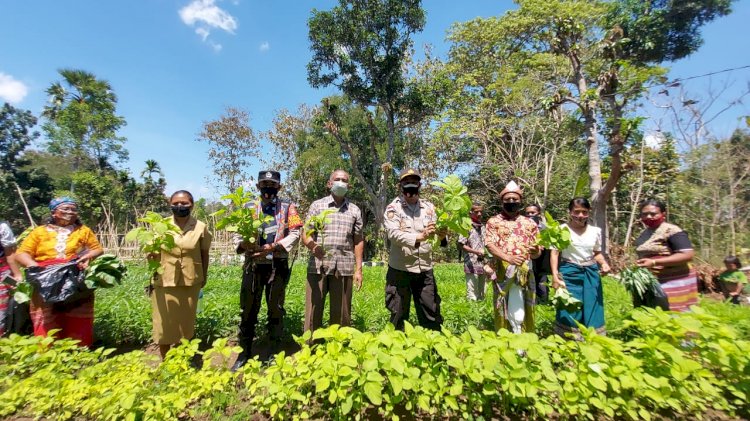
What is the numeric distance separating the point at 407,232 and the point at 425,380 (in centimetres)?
158

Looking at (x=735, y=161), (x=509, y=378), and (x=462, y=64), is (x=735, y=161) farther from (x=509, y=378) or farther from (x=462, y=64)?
(x=509, y=378)

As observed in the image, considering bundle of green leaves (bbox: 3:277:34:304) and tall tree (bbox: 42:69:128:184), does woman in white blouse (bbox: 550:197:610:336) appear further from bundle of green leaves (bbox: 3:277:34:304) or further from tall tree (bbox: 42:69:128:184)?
tall tree (bbox: 42:69:128:184)

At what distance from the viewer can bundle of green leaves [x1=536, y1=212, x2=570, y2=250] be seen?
3.05 m

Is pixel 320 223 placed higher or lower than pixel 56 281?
higher

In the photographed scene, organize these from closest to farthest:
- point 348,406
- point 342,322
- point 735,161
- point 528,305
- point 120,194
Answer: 1. point 348,406
2. point 528,305
3. point 342,322
4. point 735,161
5. point 120,194

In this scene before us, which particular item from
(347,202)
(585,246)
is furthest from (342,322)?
(585,246)

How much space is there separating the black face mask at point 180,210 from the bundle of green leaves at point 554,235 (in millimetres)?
3499

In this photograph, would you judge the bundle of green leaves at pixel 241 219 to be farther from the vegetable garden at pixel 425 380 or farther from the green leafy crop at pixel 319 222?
the vegetable garden at pixel 425 380

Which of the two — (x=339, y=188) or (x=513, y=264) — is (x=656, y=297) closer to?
(x=513, y=264)

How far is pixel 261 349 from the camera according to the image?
4.28m

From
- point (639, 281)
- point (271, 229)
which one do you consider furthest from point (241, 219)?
point (639, 281)

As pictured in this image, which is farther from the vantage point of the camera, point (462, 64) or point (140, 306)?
point (462, 64)

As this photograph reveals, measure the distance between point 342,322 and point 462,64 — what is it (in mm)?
18869

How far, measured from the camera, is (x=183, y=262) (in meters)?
3.39
